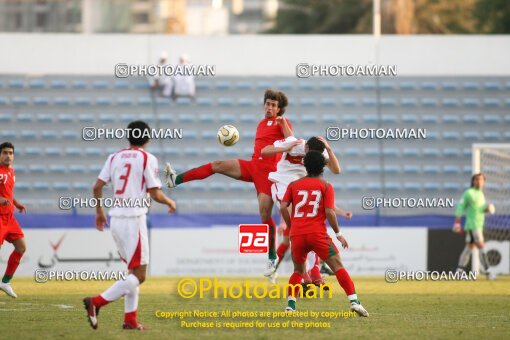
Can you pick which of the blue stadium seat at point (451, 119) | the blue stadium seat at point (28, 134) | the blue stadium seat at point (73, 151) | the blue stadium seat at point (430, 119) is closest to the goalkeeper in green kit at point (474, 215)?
the blue stadium seat at point (430, 119)

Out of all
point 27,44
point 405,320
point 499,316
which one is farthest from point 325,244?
point 27,44

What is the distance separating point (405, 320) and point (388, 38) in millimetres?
16193

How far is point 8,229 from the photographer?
15.6 m

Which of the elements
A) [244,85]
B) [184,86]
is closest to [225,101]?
[244,85]

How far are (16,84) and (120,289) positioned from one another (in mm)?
17021

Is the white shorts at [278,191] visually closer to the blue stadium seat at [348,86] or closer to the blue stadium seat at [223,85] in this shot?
the blue stadium seat at [223,85]

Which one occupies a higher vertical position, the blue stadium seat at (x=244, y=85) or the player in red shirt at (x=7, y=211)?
the blue stadium seat at (x=244, y=85)

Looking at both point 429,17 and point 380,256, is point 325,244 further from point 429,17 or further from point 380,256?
point 429,17

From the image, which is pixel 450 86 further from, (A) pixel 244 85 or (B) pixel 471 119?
(A) pixel 244 85

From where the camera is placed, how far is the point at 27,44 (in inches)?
1063

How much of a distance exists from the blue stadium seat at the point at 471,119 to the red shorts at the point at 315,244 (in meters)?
15.8

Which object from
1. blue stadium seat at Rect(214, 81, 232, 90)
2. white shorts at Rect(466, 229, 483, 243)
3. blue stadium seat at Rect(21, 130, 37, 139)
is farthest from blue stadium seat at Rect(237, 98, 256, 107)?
white shorts at Rect(466, 229, 483, 243)

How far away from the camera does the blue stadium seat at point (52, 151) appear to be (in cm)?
2547

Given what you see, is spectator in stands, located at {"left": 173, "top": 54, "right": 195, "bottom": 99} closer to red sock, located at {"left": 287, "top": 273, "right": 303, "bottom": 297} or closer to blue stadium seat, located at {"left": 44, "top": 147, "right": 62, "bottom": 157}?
blue stadium seat, located at {"left": 44, "top": 147, "right": 62, "bottom": 157}
